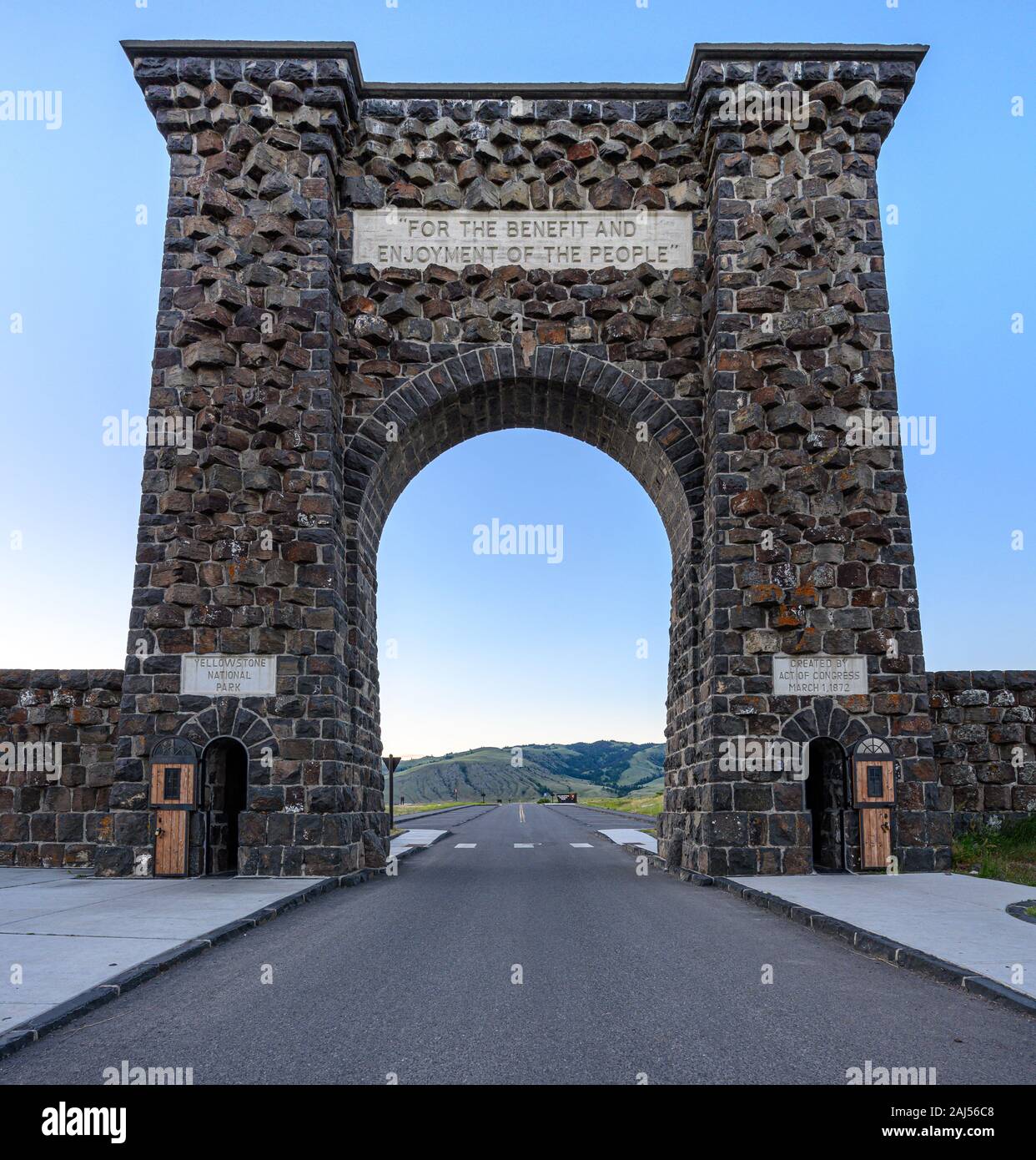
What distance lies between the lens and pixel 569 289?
14.5 meters

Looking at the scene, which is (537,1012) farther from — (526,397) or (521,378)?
(526,397)

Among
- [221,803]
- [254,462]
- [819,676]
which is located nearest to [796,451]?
[819,676]

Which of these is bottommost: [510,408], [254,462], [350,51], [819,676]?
[819,676]

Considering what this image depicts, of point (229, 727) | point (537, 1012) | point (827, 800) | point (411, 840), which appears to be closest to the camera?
point (537, 1012)

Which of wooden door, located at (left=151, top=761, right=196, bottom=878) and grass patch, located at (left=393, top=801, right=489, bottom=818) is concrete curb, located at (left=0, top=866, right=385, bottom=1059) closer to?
wooden door, located at (left=151, top=761, right=196, bottom=878)

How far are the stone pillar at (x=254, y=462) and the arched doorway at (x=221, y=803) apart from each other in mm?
566

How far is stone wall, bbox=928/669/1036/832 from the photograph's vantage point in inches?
539

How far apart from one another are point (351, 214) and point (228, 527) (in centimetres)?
513

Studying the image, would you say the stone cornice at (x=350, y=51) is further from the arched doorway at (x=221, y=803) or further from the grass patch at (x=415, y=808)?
the grass patch at (x=415, y=808)

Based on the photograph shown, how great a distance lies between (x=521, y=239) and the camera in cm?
1459

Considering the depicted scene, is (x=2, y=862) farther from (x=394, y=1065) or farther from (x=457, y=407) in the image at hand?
(x=394, y=1065)

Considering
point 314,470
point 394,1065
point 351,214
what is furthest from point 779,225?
point 394,1065

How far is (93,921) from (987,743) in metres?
11.6

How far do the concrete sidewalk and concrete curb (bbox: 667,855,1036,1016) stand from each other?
492cm
